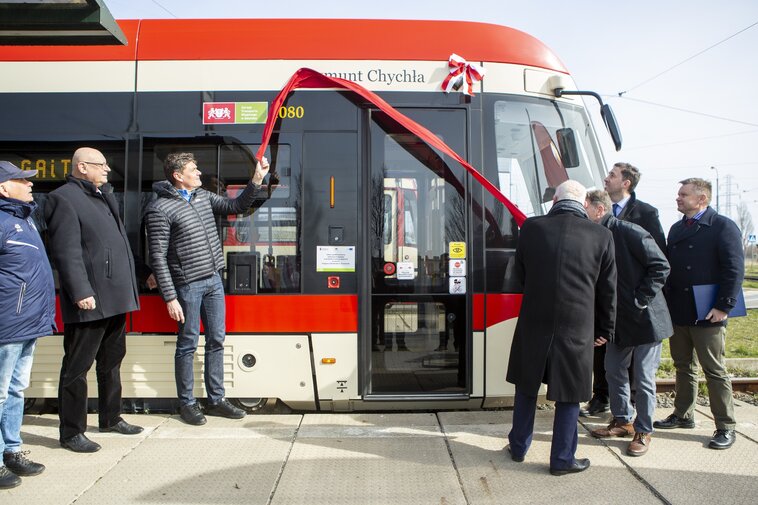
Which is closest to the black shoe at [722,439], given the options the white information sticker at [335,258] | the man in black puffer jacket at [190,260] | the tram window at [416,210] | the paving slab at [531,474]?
the paving slab at [531,474]

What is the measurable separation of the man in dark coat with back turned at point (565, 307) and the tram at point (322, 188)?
91 centimetres

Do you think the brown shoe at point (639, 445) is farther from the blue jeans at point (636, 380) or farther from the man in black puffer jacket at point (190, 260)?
the man in black puffer jacket at point (190, 260)

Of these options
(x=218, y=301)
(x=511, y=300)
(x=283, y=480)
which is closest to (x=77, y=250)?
(x=218, y=301)

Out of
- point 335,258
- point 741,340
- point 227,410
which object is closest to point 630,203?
point 335,258

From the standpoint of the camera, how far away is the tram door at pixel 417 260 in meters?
4.59

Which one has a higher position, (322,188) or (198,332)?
(322,188)

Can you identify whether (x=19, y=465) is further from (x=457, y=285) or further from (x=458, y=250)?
(x=458, y=250)

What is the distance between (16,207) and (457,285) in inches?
122

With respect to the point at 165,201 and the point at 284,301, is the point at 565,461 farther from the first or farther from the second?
the point at 165,201

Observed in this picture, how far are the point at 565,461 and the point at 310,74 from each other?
11.1ft

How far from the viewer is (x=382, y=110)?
4.58m

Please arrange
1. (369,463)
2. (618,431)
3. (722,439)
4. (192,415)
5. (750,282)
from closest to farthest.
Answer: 1. (369,463)
2. (722,439)
3. (618,431)
4. (192,415)
5. (750,282)

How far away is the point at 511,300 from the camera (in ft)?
15.0

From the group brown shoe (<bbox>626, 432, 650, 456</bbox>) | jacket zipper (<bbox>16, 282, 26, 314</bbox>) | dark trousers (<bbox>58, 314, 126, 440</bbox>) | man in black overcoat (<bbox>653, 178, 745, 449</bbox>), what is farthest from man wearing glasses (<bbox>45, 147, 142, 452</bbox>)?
man in black overcoat (<bbox>653, 178, 745, 449</bbox>)
